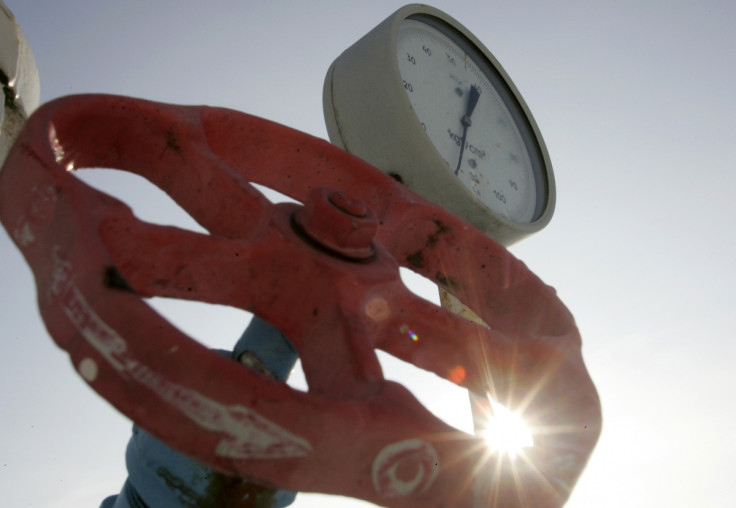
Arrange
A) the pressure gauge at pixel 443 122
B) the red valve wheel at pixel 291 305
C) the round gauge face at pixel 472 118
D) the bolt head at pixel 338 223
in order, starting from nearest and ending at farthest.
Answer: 1. the red valve wheel at pixel 291 305
2. the bolt head at pixel 338 223
3. the pressure gauge at pixel 443 122
4. the round gauge face at pixel 472 118

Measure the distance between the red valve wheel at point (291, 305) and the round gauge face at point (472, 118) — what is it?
1.93ft

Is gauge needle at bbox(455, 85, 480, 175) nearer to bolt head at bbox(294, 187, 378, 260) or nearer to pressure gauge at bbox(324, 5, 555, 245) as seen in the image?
pressure gauge at bbox(324, 5, 555, 245)

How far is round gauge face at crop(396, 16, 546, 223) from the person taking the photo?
1911mm

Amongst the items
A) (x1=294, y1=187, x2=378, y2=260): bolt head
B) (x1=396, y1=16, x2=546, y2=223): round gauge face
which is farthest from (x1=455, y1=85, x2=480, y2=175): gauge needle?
(x1=294, y1=187, x2=378, y2=260): bolt head

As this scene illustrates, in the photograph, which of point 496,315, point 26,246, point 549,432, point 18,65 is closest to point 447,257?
point 496,315

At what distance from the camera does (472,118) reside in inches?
82.5

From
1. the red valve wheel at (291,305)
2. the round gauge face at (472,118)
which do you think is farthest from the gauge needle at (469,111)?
the red valve wheel at (291,305)

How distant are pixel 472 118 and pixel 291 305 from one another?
1.27m

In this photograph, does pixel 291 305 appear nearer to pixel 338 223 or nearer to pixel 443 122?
pixel 338 223

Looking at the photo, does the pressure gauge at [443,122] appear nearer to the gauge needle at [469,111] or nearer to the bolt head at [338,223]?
the gauge needle at [469,111]

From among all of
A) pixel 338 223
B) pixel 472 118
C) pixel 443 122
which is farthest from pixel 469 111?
pixel 338 223

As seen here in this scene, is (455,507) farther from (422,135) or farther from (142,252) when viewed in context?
(422,135)

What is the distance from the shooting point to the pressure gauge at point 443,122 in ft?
5.40

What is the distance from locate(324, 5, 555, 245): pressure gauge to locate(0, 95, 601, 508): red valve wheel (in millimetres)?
350
